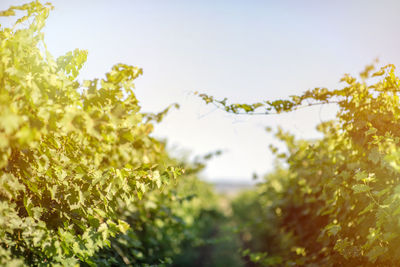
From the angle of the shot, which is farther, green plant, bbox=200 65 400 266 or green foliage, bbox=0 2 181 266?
green plant, bbox=200 65 400 266

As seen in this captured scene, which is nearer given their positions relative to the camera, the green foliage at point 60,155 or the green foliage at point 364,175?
the green foliage at point 60,155

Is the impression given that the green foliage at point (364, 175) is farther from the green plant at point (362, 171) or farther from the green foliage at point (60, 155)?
the green foliage at point (60, 155)

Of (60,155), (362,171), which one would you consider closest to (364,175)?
(362,171)

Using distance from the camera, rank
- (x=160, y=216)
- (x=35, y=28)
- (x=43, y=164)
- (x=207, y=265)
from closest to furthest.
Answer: (x=43, y=164) → (x=35, y=28) → (x=160, y=216) → (x=207, y=265)

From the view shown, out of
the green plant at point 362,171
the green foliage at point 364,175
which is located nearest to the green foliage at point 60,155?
the green plant at point 362,171

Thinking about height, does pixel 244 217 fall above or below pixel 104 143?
above

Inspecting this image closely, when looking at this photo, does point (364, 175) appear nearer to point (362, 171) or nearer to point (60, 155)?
point (362, 171)

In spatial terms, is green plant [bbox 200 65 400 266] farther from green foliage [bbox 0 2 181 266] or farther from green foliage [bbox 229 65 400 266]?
green foliage [bbox 0 2 181 266]

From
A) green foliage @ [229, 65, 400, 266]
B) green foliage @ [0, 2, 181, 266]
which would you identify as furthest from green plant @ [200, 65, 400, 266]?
green foliage @ [0, 2, 181, 266]

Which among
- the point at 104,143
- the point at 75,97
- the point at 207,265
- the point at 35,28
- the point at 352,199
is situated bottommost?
the point at 207,265

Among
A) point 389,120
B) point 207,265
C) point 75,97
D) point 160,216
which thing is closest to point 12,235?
point 75,97

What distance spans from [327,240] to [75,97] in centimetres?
289

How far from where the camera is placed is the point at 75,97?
6.03 feet

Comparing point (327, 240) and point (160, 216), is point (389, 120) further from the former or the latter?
point (160, 216)
